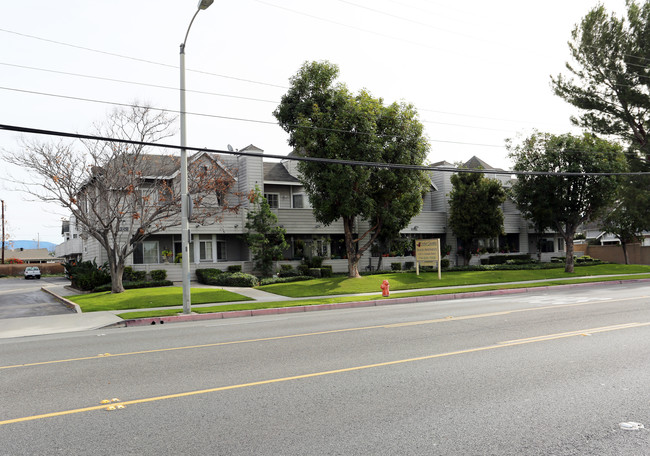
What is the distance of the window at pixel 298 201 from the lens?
1405 inches

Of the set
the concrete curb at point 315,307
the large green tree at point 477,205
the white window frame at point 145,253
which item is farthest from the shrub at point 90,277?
the large green tree at point 477,205

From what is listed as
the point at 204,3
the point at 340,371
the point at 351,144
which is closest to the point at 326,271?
the point at 351,144

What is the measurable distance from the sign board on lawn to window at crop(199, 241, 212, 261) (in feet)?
43.9

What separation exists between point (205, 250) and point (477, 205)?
19.5 meters

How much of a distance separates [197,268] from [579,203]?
24.2 metres

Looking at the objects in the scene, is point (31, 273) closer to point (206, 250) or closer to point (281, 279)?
point (206, 250)

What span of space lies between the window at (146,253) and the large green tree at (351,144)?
11.0 m

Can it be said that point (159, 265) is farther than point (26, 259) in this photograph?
No

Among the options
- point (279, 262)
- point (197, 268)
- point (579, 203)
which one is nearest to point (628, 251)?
point (579, 203)

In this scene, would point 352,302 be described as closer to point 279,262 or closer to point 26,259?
point 279,262

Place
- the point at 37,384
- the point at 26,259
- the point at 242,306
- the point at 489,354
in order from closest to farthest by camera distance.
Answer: the point at 37,384 < the point at 489,354 < the point at 242,306 < the point at 26,259

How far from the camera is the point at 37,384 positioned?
6.55 metres

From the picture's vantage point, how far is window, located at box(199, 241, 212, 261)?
31.8 meters

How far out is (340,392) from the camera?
579 cm
